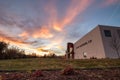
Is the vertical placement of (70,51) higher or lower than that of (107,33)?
lower

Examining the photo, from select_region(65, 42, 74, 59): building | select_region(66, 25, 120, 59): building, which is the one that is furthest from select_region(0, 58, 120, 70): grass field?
select_region(65, 42, 74, 59): building

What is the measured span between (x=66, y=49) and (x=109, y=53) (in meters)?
17.6

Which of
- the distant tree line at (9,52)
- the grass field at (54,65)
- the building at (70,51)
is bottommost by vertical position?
the grass field at (54,65)

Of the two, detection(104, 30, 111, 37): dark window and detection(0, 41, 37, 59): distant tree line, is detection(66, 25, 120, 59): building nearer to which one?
detection(104, 30, 111, 37): dark window

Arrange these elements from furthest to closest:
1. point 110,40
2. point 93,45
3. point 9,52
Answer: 1. point 93,45
2. point 9,52
3. point 110,40

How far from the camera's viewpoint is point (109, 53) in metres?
20.3

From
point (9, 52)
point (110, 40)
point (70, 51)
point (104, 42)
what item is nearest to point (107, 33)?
point (110, 40)

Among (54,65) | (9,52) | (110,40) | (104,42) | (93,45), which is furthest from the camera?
(93,45)

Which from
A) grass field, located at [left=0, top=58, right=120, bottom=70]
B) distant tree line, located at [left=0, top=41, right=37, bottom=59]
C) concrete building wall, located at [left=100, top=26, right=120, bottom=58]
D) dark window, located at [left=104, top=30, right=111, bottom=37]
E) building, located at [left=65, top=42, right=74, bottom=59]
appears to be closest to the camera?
grass field, located at [left=0, top=58, right=120, bottom=70]

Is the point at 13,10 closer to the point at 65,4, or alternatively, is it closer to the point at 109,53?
the point at 65,4

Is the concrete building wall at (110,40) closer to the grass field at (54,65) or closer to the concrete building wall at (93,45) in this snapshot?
the concrete building wall at (93,45)

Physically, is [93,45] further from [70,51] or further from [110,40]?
[70,51]

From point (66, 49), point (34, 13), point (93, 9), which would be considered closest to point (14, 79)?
point (34, 13)

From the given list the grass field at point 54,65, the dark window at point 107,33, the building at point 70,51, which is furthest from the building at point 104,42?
the building at point 70,51
